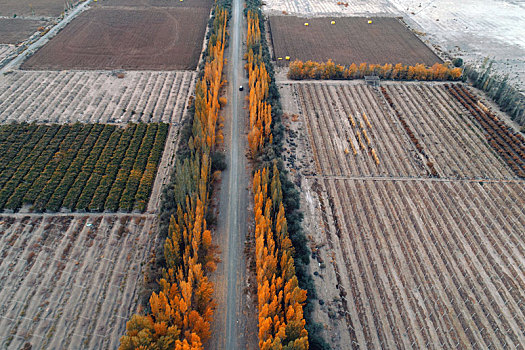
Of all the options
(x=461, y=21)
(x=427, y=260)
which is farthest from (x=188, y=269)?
(x=461, y=21)

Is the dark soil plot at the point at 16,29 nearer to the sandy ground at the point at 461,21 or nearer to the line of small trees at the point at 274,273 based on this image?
the sandy ground at the point at 461,21

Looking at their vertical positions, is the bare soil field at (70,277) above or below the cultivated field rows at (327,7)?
below

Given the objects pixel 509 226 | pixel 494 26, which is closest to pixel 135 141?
pixel 509 226

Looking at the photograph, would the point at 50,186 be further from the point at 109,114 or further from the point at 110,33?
the point at 110,33

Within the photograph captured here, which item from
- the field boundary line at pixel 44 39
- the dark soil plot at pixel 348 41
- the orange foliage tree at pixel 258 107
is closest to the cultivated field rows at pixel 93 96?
the field boundary line at pixel 44 39

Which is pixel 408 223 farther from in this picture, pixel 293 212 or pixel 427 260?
pixel 293 212

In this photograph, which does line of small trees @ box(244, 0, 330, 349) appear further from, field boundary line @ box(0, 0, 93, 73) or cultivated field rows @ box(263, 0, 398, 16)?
field boundary line @ box(0, 0, 93, 73)
